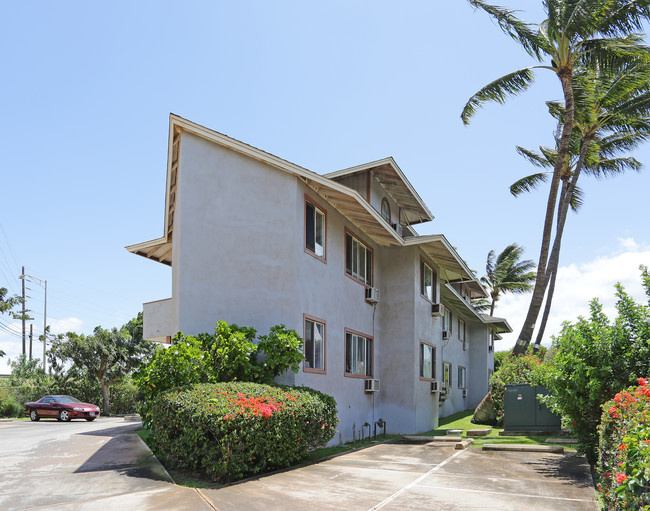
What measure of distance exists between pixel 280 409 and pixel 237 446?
120 cm

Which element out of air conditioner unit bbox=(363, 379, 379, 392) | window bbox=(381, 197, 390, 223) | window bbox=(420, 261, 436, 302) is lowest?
air conditioner unit bbox=(363, 379, 379, 392)

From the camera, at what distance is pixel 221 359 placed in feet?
40.9

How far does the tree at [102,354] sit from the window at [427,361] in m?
19.2

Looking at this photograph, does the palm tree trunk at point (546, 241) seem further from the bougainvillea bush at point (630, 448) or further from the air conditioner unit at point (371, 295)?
the bougainvillea bush at point (630, 448)

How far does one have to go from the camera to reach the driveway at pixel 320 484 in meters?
8.10

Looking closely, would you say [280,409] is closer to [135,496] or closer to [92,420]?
[135,496]

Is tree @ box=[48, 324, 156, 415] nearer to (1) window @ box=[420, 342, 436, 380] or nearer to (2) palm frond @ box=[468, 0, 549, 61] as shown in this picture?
(1) window @ box=[420, 342, 436, 380]

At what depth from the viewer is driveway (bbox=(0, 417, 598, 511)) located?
810 cm

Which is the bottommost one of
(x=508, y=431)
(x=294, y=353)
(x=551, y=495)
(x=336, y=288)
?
(x=508, y=431)

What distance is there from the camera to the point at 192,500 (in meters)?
8.19

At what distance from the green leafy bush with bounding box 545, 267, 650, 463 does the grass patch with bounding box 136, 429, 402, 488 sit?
207 inches

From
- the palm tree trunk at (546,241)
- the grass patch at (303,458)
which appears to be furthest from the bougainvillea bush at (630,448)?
the palm tree trunk at (546,241)

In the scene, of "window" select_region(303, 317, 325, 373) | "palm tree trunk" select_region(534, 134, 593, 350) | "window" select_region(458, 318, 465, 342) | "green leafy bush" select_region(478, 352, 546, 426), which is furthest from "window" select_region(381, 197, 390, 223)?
"window" select_region(458, 318, 465, 342)

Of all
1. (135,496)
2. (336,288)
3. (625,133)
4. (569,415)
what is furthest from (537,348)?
(135,496)
